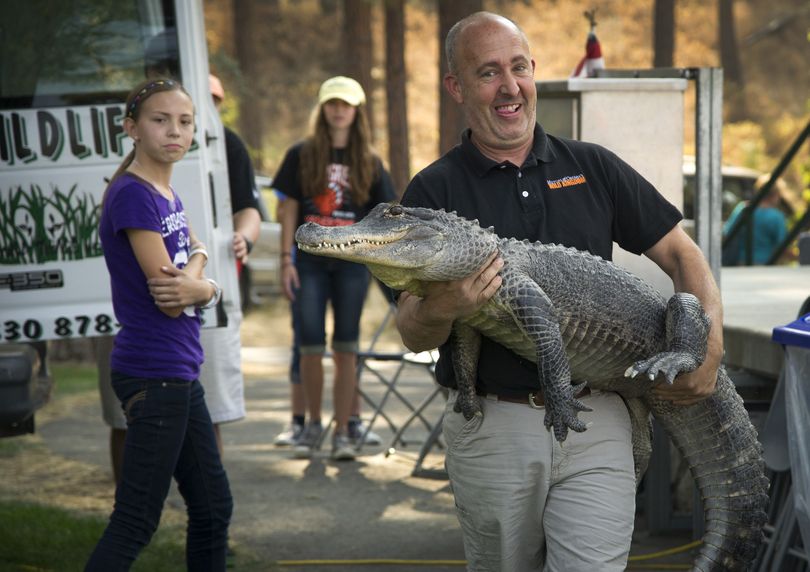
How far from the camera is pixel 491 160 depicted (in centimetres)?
339

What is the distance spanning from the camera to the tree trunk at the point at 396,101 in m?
18.2

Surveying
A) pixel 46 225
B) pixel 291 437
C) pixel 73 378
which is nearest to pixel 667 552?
pixel 291 437

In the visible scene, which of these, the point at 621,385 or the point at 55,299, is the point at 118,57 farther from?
the point at 621,385

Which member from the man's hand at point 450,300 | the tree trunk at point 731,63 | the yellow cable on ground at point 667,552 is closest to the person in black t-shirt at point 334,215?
the yellow cable on ground at point 667,552

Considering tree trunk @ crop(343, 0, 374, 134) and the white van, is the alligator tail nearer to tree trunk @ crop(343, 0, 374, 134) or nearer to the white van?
the white van

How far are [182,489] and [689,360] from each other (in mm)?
1950

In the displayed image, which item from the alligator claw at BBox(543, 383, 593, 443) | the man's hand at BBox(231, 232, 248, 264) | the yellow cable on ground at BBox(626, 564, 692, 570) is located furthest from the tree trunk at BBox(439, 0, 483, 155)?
the alligator claw at BBox(543, 383, 593, 443)

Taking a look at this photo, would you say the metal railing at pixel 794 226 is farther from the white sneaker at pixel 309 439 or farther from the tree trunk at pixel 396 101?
the tree trunk at pixel 396 101

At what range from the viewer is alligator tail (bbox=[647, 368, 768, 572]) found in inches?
139

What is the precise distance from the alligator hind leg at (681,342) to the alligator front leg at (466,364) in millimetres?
441

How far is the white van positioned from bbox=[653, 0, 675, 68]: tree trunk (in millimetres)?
21028

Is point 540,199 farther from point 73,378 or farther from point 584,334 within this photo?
point 73,378

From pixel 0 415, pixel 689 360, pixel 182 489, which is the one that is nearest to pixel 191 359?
pixel 182 489

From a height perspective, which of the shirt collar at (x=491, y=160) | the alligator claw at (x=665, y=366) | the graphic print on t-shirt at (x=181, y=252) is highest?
the shirt collar at (x=491, y=160)
